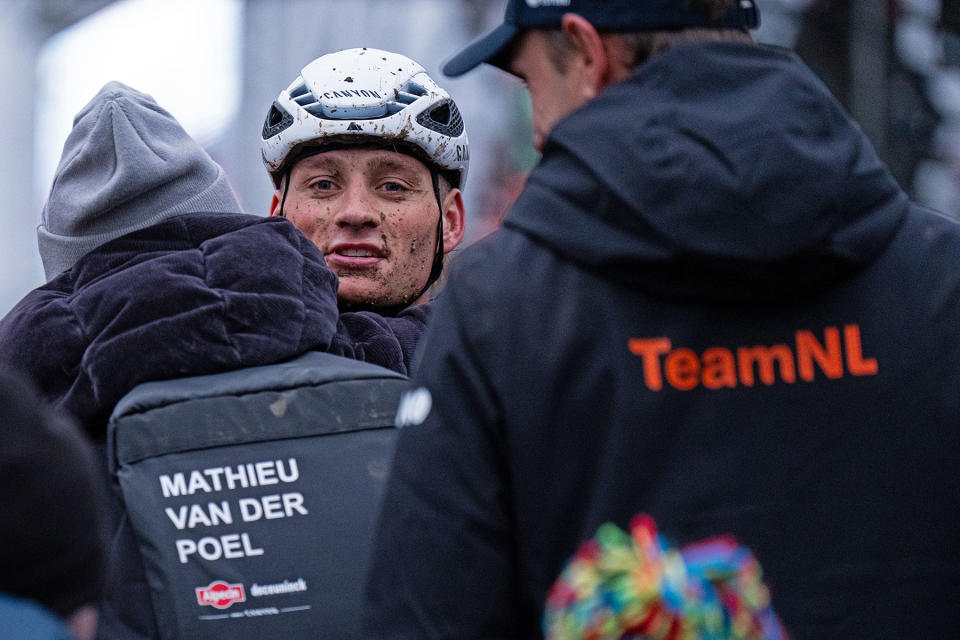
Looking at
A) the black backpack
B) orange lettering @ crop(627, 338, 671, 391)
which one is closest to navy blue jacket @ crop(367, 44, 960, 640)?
orange lettering @ crop(627, 338, 671, 391)

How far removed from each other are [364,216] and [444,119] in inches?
16.5

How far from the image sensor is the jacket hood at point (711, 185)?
1.83 metres

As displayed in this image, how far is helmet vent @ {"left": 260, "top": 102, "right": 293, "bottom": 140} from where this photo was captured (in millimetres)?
4031

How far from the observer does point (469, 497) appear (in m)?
1.86

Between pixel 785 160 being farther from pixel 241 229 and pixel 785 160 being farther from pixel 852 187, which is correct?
pixel 241 229

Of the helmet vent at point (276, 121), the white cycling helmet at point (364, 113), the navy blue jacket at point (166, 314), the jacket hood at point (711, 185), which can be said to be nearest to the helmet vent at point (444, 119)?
the white cycling helmet at point (364, 113)

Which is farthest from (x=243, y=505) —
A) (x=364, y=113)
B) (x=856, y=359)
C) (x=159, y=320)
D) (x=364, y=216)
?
(x=364, y=113)

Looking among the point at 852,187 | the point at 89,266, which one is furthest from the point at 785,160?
the point at 89,266

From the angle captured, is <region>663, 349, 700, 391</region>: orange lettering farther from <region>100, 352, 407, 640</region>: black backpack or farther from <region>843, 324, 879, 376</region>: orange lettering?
<region>100, 352, 407, 640</region>: black backpack

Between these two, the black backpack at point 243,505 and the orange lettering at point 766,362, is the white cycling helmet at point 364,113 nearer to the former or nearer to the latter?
the black backpack at point 243,505

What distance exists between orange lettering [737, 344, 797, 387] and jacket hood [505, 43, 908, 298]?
0.08 metres

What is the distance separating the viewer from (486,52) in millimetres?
2176

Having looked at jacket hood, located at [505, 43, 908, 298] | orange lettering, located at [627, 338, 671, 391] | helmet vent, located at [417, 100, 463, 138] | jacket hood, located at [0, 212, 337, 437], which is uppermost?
jacket hood, located at [505, 43, 908, 298]

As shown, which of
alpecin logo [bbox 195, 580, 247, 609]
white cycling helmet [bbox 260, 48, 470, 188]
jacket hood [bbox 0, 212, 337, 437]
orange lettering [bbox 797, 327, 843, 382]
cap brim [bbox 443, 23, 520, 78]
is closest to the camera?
orange lettering [bbox 797, 327, 843, 382]
